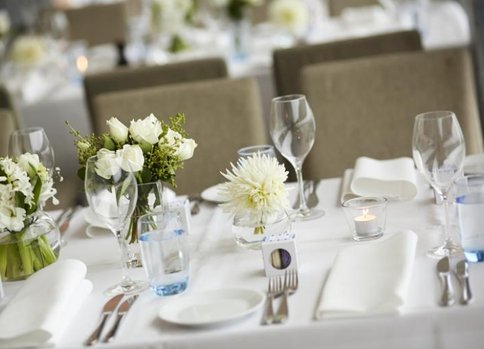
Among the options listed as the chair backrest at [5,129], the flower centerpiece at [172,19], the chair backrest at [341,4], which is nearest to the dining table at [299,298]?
the chair backrest at [5,129]

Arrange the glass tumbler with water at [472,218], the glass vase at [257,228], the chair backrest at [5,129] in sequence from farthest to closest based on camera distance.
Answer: the chair backrest at [5,129], the glass vase at [257,228], the glass tumbler with water at [472,218]

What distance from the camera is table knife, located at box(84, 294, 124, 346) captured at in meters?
1.57

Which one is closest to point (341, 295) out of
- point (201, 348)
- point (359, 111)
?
point (201, 348)

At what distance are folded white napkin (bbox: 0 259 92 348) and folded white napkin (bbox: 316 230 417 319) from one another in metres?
0.44

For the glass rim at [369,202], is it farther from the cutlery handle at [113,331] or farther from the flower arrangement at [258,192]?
the cutlery handle at [113,331]

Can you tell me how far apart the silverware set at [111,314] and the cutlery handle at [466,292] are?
1.83 feet

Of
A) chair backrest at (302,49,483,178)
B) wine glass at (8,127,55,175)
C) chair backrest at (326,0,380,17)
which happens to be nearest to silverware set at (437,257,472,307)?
wine glass at (8,127,55,175)

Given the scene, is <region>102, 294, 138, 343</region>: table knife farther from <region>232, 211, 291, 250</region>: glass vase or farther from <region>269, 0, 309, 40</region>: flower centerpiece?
<region>269, 0, 309, 40</region>: flower centerpiece

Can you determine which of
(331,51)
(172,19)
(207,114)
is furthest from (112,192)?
(172,19)

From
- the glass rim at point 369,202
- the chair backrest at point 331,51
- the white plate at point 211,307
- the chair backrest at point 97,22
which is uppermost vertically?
the chair backrest at point 97,22

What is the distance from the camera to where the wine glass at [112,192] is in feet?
5.98

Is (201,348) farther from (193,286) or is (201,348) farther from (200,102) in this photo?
(200,102)

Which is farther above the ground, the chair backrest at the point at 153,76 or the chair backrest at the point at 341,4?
the chair backrest at the point at 341,4

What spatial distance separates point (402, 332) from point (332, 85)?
162cm
